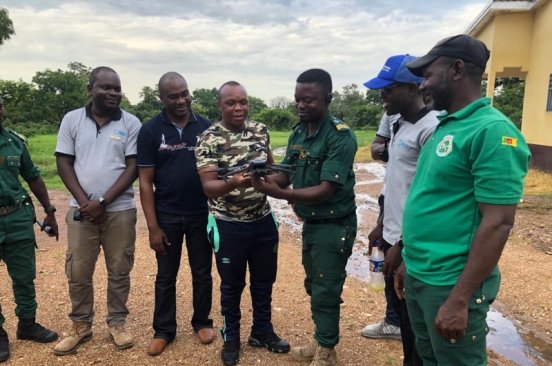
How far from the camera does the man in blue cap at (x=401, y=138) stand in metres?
2.71

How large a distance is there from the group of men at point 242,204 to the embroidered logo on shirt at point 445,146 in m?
0.01

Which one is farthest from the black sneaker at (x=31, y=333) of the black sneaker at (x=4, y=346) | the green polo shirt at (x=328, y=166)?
the green polo shirt at (x=328, y=166)

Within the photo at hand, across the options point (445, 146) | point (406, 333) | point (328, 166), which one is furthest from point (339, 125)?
point (406, 333)

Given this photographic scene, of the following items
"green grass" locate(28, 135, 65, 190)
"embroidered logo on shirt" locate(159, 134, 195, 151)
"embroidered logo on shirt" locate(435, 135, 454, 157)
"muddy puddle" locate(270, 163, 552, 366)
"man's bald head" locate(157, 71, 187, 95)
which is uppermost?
"man's bald head" locate(157, 71, 187, 95)

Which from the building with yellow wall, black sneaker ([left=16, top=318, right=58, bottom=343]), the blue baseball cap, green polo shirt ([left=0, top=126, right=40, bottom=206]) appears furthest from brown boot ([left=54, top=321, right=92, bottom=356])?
the building with yellow wall

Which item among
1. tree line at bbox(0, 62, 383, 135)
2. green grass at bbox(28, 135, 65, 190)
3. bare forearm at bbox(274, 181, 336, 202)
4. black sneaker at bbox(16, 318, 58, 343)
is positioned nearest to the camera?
bare forearm at bbox(274, 181, 336, 202)

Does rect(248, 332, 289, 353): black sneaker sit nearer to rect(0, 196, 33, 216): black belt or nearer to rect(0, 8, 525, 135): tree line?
rect(0, 196, 33, 216): black belt

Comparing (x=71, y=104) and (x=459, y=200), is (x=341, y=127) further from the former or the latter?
(x=71, y=104)

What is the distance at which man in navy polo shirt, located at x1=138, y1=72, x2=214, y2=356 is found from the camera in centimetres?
338

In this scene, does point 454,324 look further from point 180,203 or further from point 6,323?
point 6,323

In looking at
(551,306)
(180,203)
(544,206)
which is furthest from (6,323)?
(544,206)

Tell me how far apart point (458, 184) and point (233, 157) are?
1750mm

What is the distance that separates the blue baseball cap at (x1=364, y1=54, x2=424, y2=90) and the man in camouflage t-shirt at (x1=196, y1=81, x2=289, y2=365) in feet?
3.23

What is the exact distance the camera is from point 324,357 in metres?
3.15
